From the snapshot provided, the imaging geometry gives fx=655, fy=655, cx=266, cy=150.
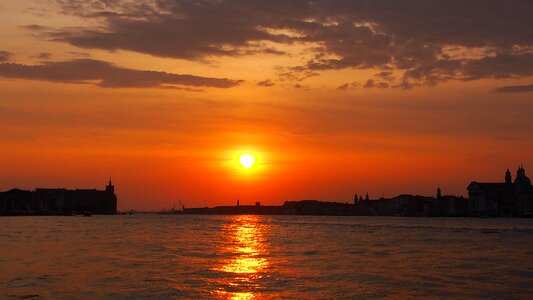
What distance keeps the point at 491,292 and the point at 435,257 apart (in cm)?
2780

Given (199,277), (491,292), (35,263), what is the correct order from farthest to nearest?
(35,263) < (199,277) < (491,292)

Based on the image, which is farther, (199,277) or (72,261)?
(72,261)

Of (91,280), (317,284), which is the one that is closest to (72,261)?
(91,280)

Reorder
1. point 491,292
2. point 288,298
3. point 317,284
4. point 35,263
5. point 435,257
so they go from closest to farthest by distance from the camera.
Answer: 1. point 288,298
2. point 491,292
3. point 317,284
4. point 35,263
5. point 435,257

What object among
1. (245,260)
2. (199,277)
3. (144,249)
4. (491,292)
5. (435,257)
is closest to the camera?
(491,292)

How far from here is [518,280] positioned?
49.0m

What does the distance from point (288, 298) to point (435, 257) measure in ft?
114

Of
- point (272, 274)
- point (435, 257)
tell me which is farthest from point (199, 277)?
point (435, 257)

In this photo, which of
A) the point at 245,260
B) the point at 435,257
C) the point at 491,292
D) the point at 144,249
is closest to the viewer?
the point at 491,292

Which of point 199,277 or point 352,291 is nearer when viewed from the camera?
point 352,291

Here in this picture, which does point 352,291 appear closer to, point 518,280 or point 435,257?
point 518,280

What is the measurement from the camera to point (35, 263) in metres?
59.5

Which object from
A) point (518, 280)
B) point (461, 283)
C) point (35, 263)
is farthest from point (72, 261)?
point (518, 280)

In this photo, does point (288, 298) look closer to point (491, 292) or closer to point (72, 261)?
point (491, 292)
